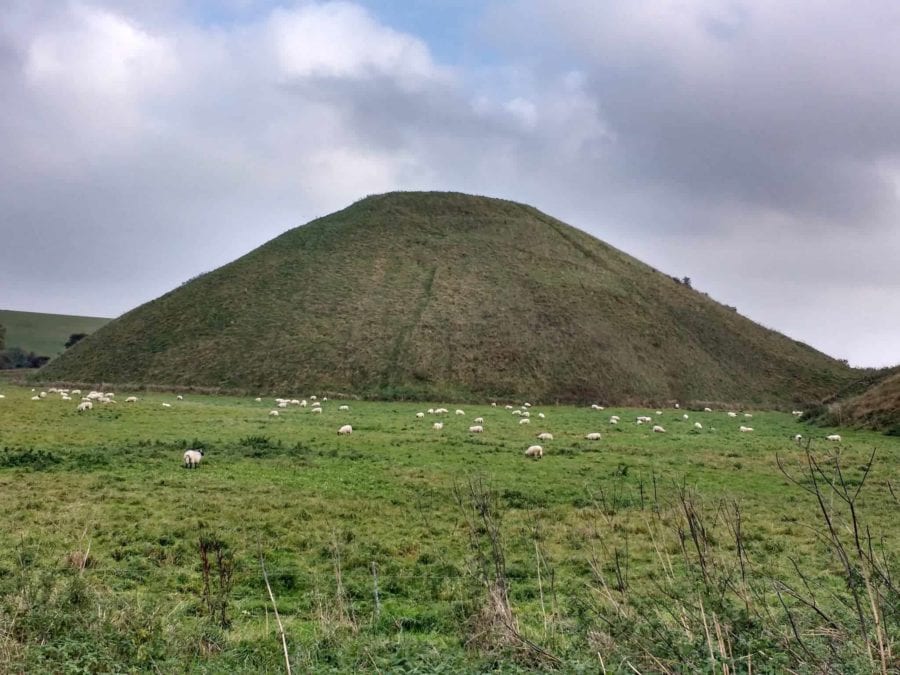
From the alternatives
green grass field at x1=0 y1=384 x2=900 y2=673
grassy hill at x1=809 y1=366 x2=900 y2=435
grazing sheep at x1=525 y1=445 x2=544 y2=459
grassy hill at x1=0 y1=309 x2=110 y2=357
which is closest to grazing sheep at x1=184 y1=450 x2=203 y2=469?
green grass field at x1=0 y1=384 x2=900 y2=673

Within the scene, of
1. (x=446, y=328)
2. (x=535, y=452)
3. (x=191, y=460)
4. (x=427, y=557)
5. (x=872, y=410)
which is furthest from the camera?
(x=446, y=328)

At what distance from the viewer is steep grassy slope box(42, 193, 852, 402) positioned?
60.5 meters

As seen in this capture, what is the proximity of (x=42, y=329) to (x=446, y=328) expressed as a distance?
111m

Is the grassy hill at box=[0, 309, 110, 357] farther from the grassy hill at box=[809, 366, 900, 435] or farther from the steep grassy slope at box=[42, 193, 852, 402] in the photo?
the grassy hill at box=[809, 366, 900, 435]

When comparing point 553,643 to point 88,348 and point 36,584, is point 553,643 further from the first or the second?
point 88,348

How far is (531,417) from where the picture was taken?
37375 millimetres

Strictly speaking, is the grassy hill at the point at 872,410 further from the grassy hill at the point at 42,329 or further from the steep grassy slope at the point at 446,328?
the grassy hill at the point at 42,329

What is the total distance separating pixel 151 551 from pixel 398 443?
13165 millimetres

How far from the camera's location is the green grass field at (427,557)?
6.50 meters

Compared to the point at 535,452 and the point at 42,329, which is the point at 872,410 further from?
the point at 42,329

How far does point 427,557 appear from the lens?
11172mm

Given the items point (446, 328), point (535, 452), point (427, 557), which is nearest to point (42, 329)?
point (446, 328)

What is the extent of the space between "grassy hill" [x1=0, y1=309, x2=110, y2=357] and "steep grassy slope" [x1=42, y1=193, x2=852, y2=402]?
205 ft

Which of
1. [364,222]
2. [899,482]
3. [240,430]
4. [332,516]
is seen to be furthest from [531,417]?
[364,222]
